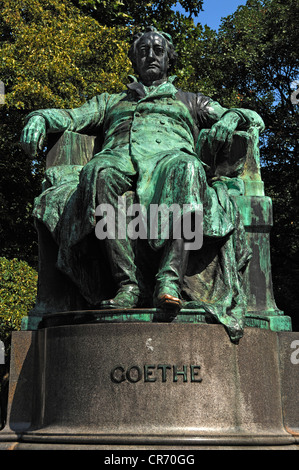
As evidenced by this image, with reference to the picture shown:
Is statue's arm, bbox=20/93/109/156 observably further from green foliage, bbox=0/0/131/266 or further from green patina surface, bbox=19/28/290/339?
green foliage, bbox=0/0/131/266

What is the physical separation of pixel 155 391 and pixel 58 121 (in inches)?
97.3

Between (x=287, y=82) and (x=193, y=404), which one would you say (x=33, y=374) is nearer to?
(x=193, y=404)

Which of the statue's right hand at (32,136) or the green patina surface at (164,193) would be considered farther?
the statue's right hand at (32,136)

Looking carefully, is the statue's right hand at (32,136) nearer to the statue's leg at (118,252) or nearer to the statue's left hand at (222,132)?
the statue's leg at (118,252)

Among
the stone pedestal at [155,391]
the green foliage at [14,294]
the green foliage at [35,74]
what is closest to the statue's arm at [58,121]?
the stone pedestal at [155,391]

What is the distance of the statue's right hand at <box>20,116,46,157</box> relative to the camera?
17.7ft

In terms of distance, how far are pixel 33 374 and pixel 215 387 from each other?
49.3 inches

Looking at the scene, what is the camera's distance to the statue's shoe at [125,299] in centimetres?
451

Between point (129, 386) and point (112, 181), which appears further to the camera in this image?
point (112, 181)

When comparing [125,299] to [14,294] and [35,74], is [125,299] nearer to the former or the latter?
[14,294]

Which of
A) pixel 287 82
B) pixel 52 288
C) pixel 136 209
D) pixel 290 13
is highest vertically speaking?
pixel 290 13
